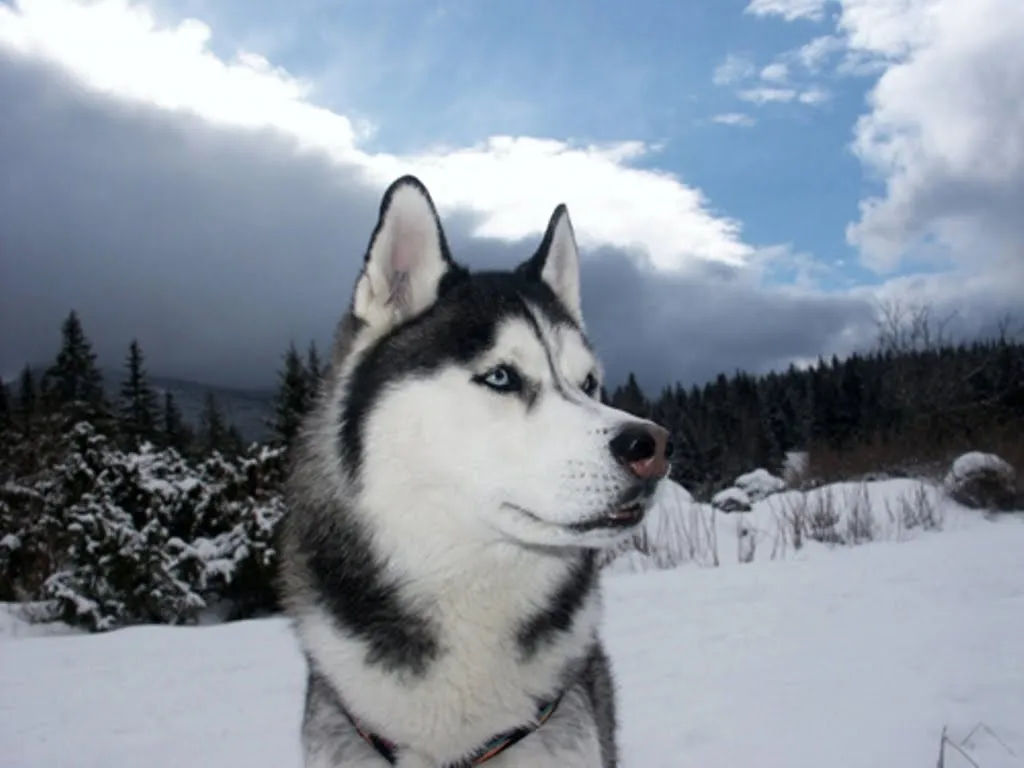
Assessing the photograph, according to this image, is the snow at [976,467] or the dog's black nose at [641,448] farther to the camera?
the snow at [976,467]

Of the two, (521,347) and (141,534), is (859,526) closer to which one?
(521,347)

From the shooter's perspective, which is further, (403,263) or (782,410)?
(782,410)

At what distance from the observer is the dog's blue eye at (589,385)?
9.36 ft

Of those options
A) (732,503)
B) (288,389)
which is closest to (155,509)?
(732,503)

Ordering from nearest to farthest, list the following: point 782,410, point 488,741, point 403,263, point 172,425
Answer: point 488,741
point 403,263
point 172,425
point 782,410

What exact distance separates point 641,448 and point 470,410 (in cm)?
54

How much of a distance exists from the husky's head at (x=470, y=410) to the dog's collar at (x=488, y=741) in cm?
50

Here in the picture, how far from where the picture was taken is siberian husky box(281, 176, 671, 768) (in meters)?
2.27

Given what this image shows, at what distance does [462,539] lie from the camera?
2.41m

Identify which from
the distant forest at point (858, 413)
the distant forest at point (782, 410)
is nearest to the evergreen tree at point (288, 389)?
the distant forest at point (782, 410)

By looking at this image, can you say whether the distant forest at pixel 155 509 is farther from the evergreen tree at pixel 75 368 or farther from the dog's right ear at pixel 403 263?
the evergreen tree at pixel 75 368

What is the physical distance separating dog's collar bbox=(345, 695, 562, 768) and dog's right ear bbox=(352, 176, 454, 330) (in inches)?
50.8

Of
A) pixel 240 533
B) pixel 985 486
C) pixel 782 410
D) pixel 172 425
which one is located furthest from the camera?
pixel 782 410

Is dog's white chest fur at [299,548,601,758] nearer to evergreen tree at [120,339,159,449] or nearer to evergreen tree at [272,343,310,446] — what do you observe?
evergreen tree at [272,343,310,446]
